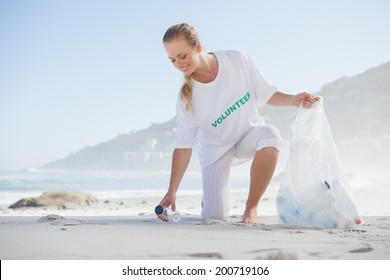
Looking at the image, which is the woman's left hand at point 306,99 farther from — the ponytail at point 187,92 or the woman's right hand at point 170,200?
the woman's right hand at point 170,200

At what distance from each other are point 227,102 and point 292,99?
0.40m

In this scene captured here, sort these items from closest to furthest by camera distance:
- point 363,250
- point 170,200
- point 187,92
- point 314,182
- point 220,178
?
Answer: point 363,250 < point 314,182 < point 170,200 < point 187,92 < point 220,178

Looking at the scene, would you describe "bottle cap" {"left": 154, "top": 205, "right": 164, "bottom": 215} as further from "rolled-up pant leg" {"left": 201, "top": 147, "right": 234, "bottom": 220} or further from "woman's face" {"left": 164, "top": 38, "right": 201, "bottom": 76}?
"woman's face" {"left": 164, "top": 38, "right": 201, "bottom": 76}

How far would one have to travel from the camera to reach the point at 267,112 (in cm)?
4309

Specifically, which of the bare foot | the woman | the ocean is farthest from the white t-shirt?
the ocean

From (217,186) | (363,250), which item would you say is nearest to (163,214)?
(217,186)

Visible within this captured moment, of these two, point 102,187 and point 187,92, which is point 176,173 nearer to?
point 187,92

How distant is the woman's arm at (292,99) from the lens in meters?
2.79

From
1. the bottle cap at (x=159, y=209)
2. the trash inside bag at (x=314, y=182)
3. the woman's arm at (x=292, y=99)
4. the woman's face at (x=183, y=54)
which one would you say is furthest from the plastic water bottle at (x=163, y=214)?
the woman's arm at (x=292, y=99)

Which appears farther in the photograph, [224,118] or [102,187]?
[102,187]

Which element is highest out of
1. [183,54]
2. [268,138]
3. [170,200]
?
[183,54]

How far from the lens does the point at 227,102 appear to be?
293 centimetres

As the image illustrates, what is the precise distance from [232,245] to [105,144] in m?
49.5

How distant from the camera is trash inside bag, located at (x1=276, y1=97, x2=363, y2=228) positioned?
252 cm
